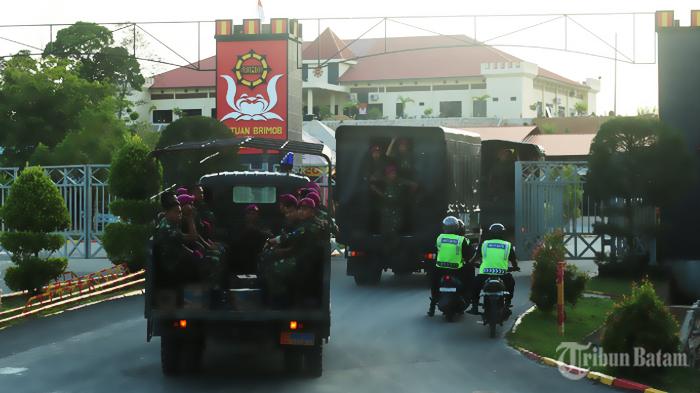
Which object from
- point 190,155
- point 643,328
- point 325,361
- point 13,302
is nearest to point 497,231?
point 325,361

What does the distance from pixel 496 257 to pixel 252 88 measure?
105 ft

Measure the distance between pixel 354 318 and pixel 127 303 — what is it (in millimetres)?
4898

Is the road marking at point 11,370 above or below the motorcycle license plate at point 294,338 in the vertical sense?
Answer: below

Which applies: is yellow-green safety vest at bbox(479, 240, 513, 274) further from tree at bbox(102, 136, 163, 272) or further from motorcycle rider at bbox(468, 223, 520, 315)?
tree at bbox(102, 136, 163, 272)

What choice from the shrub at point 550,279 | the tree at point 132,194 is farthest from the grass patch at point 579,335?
the tree at point 132,194

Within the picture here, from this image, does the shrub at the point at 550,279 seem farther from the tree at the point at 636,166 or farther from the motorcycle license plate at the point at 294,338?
the motorcycle license plate at the point at 294,338

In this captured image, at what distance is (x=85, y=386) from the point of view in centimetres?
1225

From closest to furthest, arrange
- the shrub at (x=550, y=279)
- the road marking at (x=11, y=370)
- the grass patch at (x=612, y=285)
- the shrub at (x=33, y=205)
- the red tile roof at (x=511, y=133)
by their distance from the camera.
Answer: the road marking at (x=11, y=370)
the shrub at (x=550, y=279)
the shrub at (x=33, y=205)
the grass patch at (x=612, y=285)
the red tile roof at (x=511, y=133)

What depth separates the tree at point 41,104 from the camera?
207 feet

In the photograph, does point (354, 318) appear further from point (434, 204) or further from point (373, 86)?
point (373, 86)

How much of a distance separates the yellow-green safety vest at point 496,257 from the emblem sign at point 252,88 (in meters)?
31.1

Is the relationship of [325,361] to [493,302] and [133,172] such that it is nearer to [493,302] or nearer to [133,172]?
[493,302]

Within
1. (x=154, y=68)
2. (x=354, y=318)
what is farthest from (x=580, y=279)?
(x=154, y=68)

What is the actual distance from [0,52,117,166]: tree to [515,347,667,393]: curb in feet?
167
